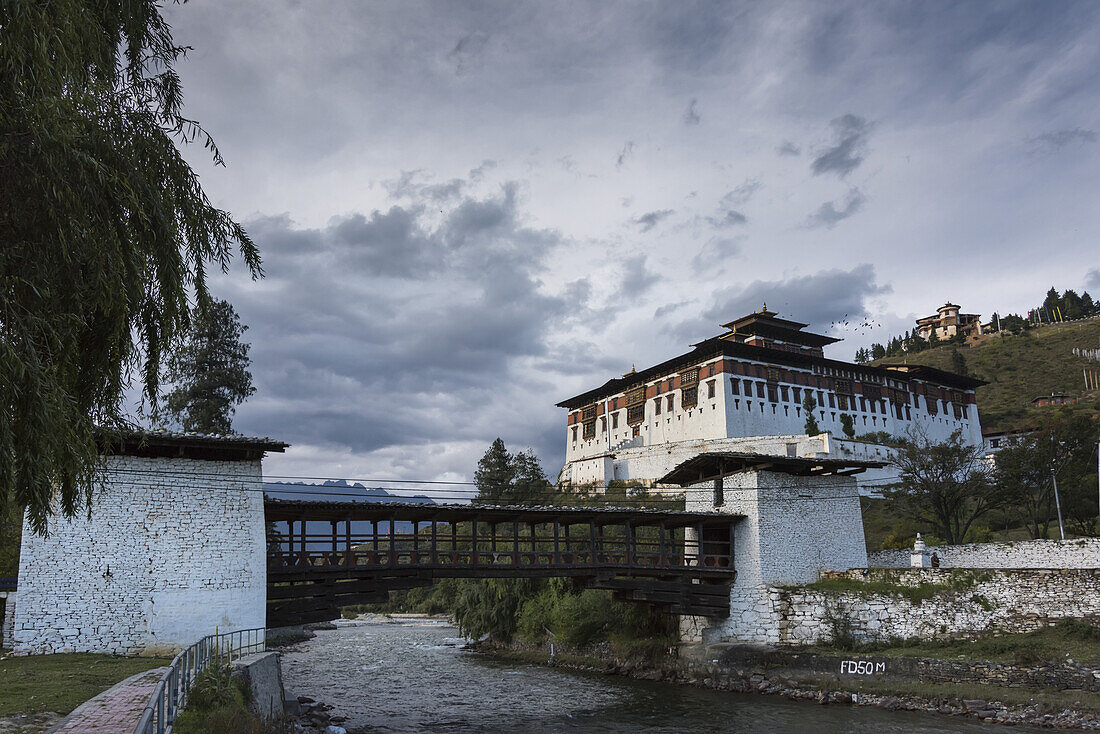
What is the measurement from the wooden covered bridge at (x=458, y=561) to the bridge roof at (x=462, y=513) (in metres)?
0.04

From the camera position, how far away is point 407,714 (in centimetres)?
2323

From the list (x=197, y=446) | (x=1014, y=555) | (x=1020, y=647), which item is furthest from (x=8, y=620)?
(x=1014, y=555)

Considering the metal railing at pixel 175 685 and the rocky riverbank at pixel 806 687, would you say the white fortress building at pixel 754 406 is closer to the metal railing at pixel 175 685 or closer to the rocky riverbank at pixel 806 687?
the rocky riverbank at pixel 806 687

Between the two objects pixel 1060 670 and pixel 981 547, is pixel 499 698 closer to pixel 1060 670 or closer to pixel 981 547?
pixel 1060 670

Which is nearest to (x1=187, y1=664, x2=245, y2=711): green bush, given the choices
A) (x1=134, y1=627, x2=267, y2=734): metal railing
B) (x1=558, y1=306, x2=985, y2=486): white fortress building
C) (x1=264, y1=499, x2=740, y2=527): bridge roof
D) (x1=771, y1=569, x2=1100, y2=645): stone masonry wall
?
(x1=134, y1=627, x2=267, y2=734): metal railing

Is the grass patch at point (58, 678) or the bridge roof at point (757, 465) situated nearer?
the grass patch at point (58, 678)

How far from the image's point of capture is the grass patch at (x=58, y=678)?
11539 millimetres

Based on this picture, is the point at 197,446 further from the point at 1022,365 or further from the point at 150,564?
the point at 1022,365

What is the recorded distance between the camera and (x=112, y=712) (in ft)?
34.5

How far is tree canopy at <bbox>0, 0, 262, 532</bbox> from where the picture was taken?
7.03 m

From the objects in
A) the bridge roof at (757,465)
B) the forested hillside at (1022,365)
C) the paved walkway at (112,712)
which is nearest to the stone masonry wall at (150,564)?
the paved walkway at (112,712)

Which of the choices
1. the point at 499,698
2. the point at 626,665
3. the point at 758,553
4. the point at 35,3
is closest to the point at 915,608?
the point at 758,553

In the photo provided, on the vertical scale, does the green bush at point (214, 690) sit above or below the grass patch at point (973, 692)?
above

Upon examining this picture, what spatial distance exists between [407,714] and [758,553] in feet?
45.8
